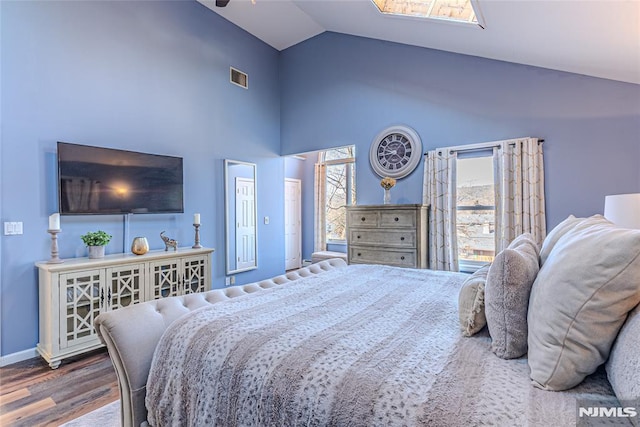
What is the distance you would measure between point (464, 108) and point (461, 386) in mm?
3614

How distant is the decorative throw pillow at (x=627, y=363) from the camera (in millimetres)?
657

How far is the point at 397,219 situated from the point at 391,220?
75 millimetres

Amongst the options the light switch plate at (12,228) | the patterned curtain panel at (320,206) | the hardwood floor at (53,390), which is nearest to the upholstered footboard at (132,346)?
the hardwood floor at (53,390)

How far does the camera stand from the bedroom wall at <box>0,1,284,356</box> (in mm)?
2627

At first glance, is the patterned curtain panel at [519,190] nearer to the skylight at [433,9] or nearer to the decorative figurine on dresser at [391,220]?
the decorative figurine on dresser at [391,220]

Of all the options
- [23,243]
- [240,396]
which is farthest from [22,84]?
[240,396]

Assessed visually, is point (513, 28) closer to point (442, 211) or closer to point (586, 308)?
point (442, 211)

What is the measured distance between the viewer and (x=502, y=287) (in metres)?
1.01

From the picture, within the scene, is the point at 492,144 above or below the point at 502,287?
above

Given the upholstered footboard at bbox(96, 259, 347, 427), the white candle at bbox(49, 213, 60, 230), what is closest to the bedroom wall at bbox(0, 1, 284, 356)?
the white candle at bbox(49, 213, 60, 230)

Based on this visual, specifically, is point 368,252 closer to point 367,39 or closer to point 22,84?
point 367,39

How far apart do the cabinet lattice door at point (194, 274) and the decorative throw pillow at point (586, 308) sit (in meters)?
3.36

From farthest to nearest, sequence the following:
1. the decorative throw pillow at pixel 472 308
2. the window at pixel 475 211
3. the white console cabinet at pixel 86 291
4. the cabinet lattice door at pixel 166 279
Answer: the window at pixel 475 211 < the cabinet lattice door at pixel 166 279 < the white console cabinet at pixel 86 291 < the decorative throw pillow at pixel 472 308

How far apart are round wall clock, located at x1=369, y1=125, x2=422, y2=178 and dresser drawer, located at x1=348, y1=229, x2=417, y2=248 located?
0.87 m
